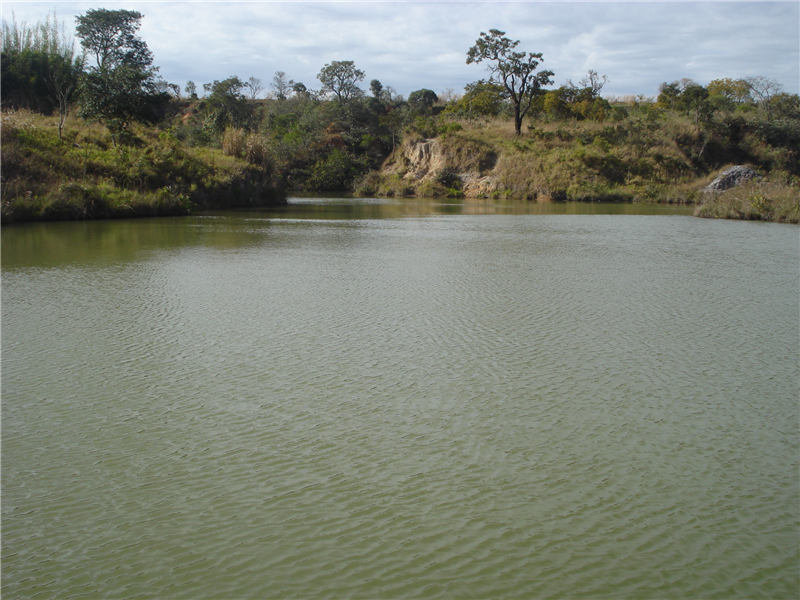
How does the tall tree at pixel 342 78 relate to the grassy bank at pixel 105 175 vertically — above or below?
above

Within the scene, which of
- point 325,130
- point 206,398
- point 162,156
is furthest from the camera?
point 325,130

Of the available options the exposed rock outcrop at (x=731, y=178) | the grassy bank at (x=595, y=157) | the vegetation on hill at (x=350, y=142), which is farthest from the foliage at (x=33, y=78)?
the exposed rock outcrop at (x=731, y=178)

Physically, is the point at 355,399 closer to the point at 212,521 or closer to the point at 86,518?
the point at 212,521

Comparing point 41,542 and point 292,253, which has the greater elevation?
point 292,253

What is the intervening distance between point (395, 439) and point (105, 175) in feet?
70.7

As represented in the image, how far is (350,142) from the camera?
5738 cm

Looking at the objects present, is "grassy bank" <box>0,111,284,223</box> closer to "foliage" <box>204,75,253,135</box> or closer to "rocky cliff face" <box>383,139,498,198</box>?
"rocky cliff face" <box>383,139,498,198</box>

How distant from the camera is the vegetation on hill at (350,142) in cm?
2303

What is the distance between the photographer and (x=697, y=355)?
716cm

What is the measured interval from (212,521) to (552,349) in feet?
15.1

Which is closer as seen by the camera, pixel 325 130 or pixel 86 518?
pixel 86 518

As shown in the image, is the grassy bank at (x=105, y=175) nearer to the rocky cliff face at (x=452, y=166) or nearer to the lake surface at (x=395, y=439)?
the lake surface at (x=395, y=439)

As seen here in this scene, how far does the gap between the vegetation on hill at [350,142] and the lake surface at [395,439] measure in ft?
44.8

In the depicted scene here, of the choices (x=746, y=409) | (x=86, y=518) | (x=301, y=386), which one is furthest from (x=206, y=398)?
(x=746, y=409)
